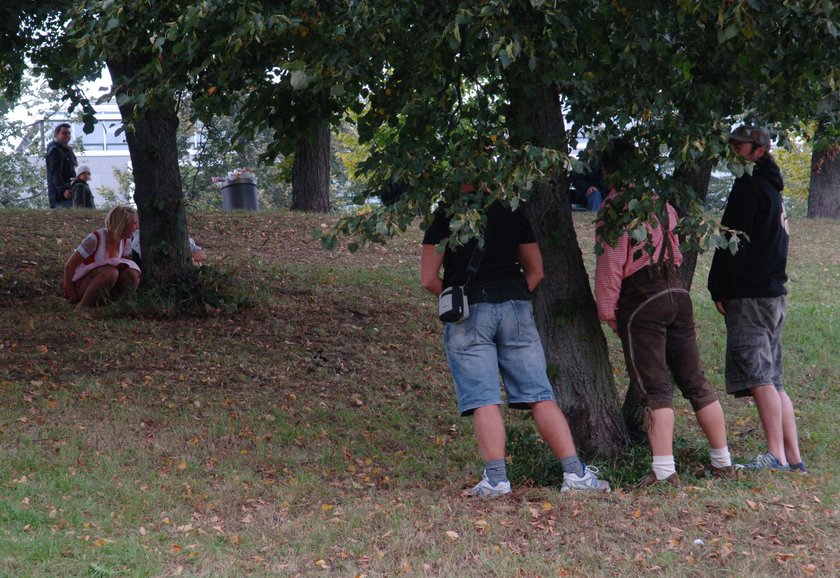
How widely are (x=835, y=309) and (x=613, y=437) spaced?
6.62m

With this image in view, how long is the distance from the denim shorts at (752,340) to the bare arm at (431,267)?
1.80m

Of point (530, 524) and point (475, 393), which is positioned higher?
point (475, 393)

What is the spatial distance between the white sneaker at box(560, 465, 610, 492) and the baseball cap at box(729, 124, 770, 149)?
6.68 feet

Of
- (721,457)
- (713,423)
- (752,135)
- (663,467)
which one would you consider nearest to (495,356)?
(663,467)

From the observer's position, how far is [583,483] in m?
5.44

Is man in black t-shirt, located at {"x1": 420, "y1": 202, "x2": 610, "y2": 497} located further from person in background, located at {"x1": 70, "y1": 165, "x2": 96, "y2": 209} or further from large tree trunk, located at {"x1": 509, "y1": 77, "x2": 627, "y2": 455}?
person in background, located at {"x1": 70, "y1": 165, "x2": 96, "y2": 209}

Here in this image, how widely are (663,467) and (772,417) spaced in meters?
0.88

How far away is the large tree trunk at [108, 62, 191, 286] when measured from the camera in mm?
9930

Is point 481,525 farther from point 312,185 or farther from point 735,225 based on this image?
point 312,185

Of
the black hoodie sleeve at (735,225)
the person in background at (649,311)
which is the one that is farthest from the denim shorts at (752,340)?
the person in background at (649,311)

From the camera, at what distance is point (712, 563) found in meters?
4.42

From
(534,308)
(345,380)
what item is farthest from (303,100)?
(345,380)

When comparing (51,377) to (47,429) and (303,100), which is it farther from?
(303,100)

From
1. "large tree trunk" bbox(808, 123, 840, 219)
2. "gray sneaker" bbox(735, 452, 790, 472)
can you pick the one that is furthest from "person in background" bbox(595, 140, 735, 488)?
"large tree trunk" bbox(808, 123, 840, 219)
